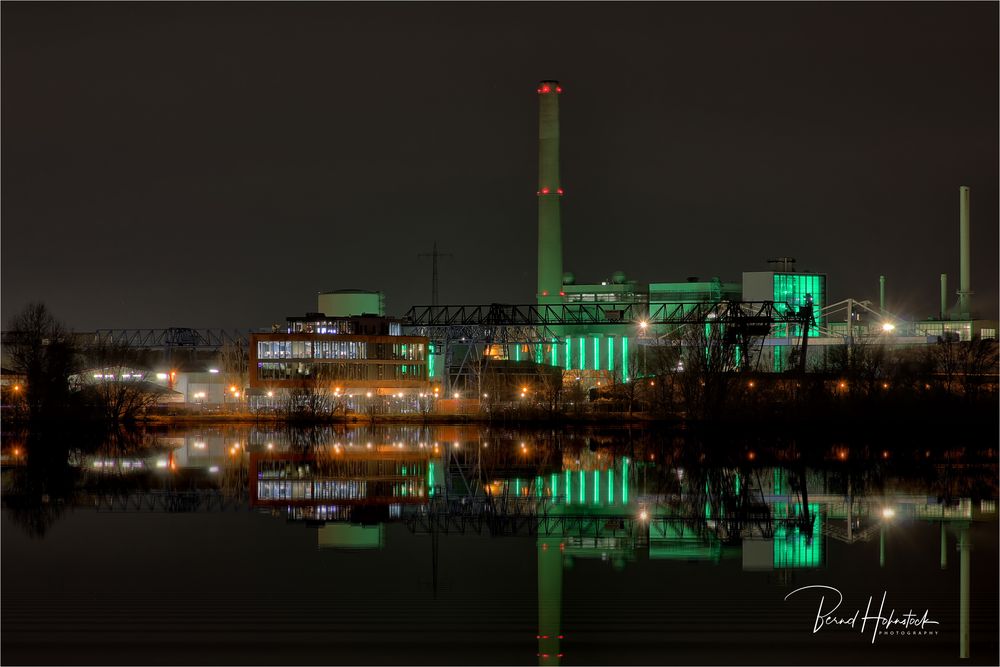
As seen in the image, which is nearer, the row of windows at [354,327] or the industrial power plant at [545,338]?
the industrial power plant at [545,338]

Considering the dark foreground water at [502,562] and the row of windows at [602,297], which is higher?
the row of windows at [602,297]

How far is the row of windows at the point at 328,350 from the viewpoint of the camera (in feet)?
244

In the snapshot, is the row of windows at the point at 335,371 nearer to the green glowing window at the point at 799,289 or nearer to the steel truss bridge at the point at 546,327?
the steel truss bridge at the point at 546,327

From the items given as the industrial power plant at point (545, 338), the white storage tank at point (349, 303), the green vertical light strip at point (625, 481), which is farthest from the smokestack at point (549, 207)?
the green vertical light strip at point (625, 481)

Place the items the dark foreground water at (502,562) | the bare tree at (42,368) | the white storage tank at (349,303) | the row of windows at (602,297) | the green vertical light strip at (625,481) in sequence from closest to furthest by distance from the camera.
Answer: the dark foreground water at (502,562)
the green vertical light strip at (625,481)
the bare tree at (42,368)
the white storage tank at (349,303)
the row of windows at (602,297)

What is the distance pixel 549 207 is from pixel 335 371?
1706cm

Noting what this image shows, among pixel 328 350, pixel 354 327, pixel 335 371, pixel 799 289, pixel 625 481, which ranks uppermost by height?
pixel 799 289

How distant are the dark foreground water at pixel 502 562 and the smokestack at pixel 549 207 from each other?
44236 mm

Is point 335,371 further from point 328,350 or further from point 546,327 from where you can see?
point 546,327

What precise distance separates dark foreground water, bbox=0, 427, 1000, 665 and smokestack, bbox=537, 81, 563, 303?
145 ft

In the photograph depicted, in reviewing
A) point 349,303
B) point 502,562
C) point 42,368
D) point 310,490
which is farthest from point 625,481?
point 349,303

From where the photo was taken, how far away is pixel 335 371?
72062mm

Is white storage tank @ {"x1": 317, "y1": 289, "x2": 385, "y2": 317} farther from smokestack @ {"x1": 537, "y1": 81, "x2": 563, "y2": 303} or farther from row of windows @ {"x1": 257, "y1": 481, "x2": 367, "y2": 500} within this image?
row of windows @ {"x1": 257, "y1": 481, "x2": 367, "y2": 500}

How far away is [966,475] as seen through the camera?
91.4ft
